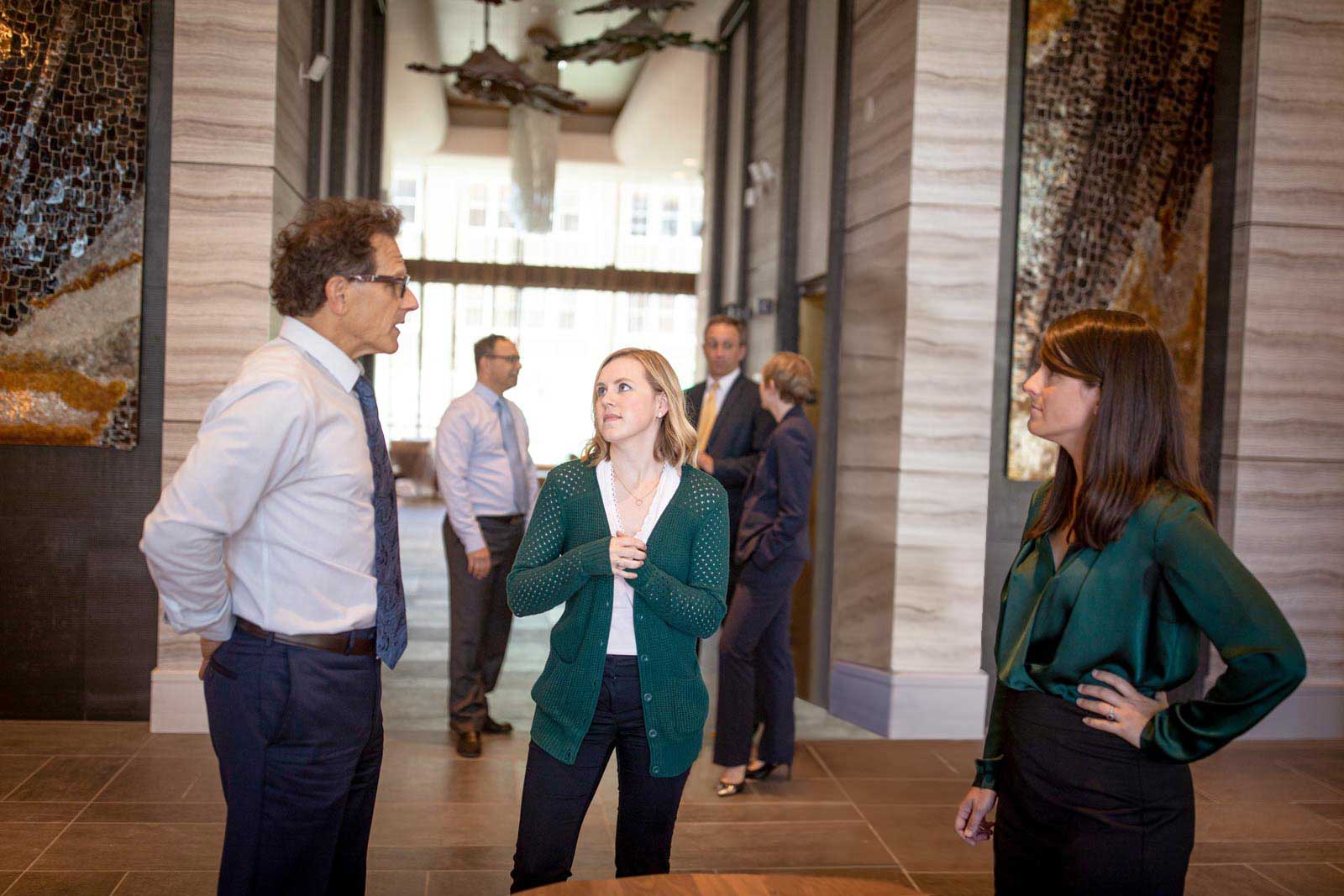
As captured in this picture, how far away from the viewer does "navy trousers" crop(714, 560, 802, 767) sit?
4.10 meters

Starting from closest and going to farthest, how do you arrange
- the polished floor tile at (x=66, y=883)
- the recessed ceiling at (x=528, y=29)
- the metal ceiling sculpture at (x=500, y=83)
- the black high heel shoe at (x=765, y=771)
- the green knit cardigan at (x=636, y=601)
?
the green knit cardigan at (x=636, y=601) < the polished floor tile at (x=66, y=883) < the black high heel shoe at (x=765, y=771) < the metal ceiling sculpture at (x=500, y=83) < the recessed ceiling at (x=528, y=29)

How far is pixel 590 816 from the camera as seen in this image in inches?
151

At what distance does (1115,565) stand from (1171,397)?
27 centimetres

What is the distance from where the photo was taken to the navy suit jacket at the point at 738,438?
4.55 meters

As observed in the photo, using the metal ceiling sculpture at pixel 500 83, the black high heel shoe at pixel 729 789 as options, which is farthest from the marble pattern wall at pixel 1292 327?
the metal ceiling sculpture at pixel 500 83

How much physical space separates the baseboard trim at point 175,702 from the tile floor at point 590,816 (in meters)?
0.06

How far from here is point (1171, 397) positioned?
5.58ft

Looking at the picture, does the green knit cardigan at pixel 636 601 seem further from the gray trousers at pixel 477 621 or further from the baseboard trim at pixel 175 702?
the baseboard trim at pixel 175 702

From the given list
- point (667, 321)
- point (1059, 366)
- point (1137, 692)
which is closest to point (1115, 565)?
point (1137, 692)

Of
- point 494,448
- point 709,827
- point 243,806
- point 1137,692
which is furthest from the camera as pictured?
point 494,448

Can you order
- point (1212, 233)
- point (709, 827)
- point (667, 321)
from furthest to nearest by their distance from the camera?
point (667, 321) → point (1212, 233) → point (709, 827)

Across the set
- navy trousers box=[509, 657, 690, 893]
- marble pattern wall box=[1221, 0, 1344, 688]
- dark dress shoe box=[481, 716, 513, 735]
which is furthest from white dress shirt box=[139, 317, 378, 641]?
marble pattern wall box=[1221, 0, 1344, 688]

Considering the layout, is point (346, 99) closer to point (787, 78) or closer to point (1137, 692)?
point (787, 78)

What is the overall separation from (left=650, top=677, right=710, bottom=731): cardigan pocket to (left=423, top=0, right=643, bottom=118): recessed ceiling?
877cm
